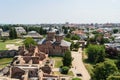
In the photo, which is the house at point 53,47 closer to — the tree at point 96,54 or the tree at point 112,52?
the tree at point 96,54

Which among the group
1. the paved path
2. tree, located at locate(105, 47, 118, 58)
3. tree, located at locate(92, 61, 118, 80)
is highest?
tree, located at locate(92, 61, 118, 80)

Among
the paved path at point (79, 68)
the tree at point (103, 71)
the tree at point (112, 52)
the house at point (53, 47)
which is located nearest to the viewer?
the tree at point (103, 71)

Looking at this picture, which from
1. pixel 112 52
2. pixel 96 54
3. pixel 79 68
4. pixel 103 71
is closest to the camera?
pixel 103 71

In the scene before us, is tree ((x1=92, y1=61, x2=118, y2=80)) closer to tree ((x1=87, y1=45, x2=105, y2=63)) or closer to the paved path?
the paved path

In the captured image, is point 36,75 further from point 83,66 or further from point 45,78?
point 83,66

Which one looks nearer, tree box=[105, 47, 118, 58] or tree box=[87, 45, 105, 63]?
tree box=[87, 45, 105, 63]

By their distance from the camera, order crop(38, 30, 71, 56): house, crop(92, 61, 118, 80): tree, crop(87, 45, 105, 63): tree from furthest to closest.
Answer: crop(38, 30, 71, 56): house < crop(87, 45, 105, 63): tree < crop(92, 61, 118, 80): tree

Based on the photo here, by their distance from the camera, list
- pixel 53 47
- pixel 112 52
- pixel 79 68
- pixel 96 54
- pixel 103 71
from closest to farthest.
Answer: pixel 103 71 < pixel 79 68 < pixel 96 54 < pixel 112 52 < pixel 53 47

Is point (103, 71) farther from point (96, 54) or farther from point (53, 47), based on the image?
point (53, 47)

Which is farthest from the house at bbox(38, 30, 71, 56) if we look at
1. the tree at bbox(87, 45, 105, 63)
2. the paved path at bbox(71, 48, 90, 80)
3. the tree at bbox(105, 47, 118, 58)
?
the tree at bbox(105, 47, 118, 58)

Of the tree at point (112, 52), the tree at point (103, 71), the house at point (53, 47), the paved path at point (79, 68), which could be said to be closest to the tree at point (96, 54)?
the paved path at point (79, 68)

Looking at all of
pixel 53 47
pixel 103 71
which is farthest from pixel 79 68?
Result: pixel 53 47
